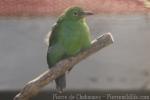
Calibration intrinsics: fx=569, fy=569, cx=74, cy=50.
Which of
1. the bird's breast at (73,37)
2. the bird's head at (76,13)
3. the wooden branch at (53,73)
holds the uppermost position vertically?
the bird's head at (76,13)

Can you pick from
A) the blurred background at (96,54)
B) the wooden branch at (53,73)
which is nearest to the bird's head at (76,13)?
the wooden branch at (53,73)

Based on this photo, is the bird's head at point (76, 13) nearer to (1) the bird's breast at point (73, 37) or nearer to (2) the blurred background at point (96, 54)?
(1) the bird's breast at point (73, 37)

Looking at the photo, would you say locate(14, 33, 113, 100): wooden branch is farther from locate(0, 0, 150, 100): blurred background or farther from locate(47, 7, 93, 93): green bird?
locate(0, 0, 150, 100): blurred background

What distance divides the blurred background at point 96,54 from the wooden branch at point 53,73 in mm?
880

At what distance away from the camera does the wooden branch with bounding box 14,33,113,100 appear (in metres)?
3.62

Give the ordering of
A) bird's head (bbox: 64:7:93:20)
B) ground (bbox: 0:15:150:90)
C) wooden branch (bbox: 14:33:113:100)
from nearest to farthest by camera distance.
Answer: wooden branch (bbox: 14:33:113:100) → bird's head (bbox: 64:7:93:20) → ground (bbox: 0:15:150:90)

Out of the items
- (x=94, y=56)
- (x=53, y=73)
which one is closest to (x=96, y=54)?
(x=94, y=56)

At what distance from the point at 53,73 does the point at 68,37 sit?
296 millimetres

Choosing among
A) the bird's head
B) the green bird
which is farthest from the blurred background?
the bird's head

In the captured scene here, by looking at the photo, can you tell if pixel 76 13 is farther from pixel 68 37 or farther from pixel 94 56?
pixel 94 56

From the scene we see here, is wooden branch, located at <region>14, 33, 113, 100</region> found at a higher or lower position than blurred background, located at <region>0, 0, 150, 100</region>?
lower

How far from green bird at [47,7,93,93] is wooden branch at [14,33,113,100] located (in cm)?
4

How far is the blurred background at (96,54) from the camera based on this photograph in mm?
4688

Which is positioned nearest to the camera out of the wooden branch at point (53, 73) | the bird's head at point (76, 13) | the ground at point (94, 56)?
the wooden branch at point (53, 73)
